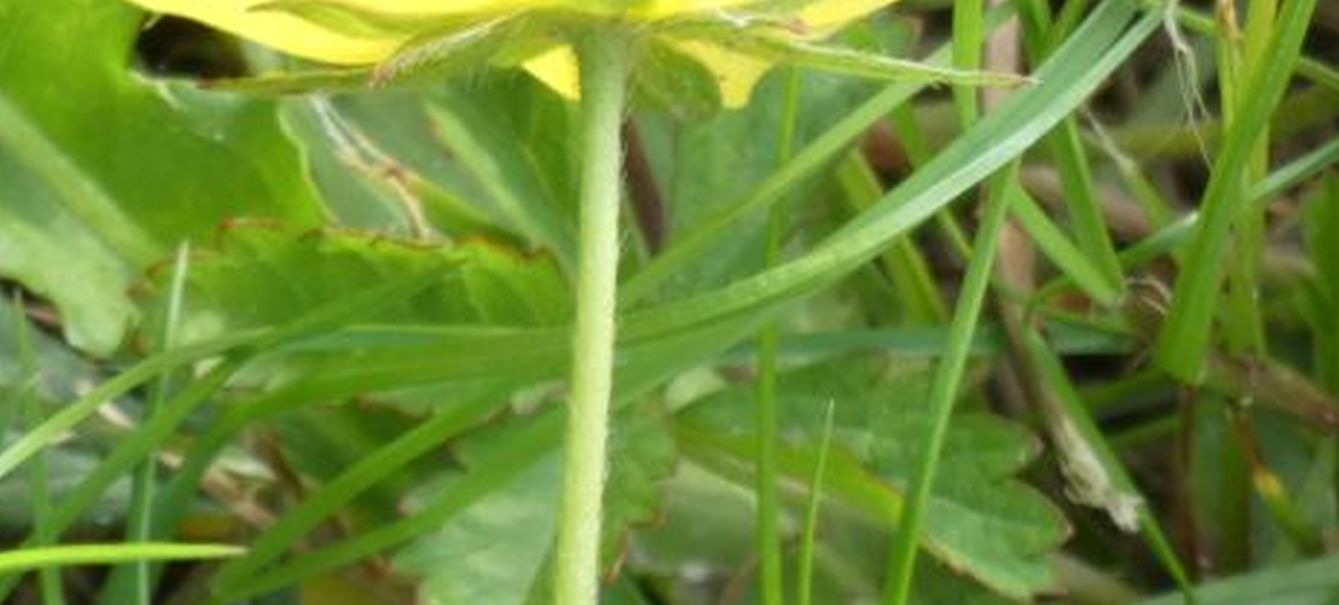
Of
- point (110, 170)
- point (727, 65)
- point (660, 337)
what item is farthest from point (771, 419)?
point (110, 170)

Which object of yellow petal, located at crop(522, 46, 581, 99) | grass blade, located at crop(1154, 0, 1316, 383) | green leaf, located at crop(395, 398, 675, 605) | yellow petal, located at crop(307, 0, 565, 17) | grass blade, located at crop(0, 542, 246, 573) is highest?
yellow petal, located at crop(522, 46, 581, 99)

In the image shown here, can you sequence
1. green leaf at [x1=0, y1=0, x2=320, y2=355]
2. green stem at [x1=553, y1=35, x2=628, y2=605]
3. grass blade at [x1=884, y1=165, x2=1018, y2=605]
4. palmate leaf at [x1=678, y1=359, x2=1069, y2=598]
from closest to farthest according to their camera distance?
green stem at [x1=553, y1=35, x2=628, y2=605] < grass blade at [x1=884, y1=165, x2=1018, y2=605] < palmate leaf at [x1=678, y1=359, x2=1069, y2=598] < green leaf at [x1=0, y1=0, x2=320, y2=355]

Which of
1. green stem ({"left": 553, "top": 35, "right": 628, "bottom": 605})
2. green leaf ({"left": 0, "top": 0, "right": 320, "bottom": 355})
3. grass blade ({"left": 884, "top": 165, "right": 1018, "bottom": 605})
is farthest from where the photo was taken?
green leaf ({"left": 0, "top": 0, "right": 320, "bottom": 355})

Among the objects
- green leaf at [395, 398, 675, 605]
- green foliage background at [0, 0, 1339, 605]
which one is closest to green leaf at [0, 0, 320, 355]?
green foliage background at [0, 0, 1339, 605]

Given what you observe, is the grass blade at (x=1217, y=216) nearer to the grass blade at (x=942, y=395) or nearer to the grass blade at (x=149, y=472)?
the grass blade at (x=942, y=395)

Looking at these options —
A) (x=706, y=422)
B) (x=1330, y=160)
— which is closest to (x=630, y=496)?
(x=706, y=422)

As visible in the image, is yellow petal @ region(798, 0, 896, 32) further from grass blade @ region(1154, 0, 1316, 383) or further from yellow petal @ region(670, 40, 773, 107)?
grass blade @ region(1154, 0, 1316, 383)

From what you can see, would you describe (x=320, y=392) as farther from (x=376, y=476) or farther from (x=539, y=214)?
(x=539, y=214)

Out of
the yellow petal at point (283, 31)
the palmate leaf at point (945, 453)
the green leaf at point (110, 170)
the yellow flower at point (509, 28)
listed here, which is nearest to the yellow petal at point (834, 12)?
the yellow flower at point (509, 28)
